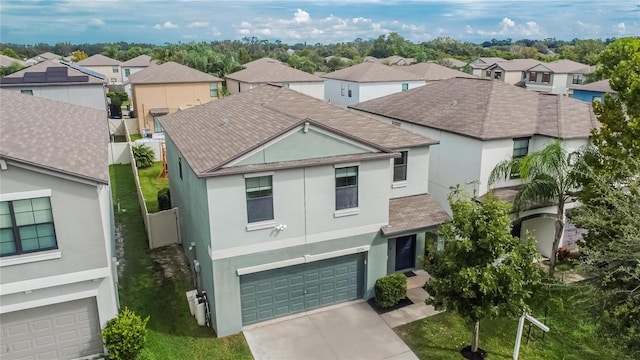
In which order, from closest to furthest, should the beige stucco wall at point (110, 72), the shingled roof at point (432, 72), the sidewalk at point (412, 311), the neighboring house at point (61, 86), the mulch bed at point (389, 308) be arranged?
the sidewalk at point (412, 311)
the mulch bed at point (389, 308)
the neighboring house at point (61, 86)
the shingled roof at point (432, 72)
the beige stucco wall at point (110, 72)

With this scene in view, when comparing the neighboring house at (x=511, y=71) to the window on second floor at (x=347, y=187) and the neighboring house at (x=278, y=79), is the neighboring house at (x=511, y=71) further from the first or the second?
the window on second floor at (x=347, y=187)

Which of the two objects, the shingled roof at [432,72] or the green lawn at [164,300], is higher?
the shingled roof at [432,72]

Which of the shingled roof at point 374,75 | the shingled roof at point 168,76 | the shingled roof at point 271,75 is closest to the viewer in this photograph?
the shingled roof at point 168,76

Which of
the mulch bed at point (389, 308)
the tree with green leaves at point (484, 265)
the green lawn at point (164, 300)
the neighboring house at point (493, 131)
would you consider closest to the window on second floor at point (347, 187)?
the mulch bed at point (389, 308)

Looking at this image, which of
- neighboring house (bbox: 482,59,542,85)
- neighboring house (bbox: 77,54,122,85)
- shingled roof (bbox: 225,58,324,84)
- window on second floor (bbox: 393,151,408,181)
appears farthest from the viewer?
neighboring house (bbox: 77,54,122,85)

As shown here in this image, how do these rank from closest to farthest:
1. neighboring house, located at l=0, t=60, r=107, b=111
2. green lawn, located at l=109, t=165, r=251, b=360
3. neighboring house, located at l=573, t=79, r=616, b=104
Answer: green lawn, located at l=109, t=165, r=251, b=360 < neighboring house, located at l=0, t=60, r=107, b=111 < neighboring house, located at l=573, t=79, r=616, b=104

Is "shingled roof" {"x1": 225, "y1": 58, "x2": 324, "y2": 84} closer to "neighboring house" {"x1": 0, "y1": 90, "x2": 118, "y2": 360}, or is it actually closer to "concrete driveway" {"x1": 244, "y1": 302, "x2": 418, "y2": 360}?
"concrete driveway" {"x1": 244, "y1": 302, "x2": 418, "y2": 360}

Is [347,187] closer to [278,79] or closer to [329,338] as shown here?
[329,338]

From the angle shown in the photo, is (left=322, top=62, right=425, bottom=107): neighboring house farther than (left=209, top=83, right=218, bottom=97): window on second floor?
Yes

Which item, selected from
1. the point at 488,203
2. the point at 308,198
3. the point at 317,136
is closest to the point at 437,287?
the point at 488,203

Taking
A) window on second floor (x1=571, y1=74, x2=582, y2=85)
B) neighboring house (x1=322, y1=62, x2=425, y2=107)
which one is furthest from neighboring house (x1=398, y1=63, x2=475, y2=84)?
window on second floor (x1=571, y1=74, x2=582, y2=85)
